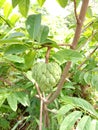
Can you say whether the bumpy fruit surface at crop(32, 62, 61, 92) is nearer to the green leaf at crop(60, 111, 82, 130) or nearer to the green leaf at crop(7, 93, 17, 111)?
the green leaf at crop(60, 111, 82, 130)

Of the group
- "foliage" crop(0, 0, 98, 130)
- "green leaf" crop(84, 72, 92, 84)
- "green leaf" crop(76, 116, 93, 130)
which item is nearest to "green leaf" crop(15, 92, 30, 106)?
"foliage" crop(0, 0, 98, 130)

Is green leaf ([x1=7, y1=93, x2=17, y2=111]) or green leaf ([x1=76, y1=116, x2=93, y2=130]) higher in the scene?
green leaf ([x1=76, y1=116, x2=93, y2=130])

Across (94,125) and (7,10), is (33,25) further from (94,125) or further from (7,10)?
(7,10)

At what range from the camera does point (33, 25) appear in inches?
35.1

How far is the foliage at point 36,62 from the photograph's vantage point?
87cm

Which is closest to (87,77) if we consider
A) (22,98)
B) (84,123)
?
(22,98)

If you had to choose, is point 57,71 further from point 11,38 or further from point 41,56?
point 41,56

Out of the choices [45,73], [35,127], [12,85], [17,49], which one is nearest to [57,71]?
[45,73]

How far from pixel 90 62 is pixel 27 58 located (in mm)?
511

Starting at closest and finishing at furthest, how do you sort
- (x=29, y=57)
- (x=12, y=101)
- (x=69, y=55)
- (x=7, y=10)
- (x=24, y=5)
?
(x=69, y=55) → (x=29, y=57) → (x=24, y=5) → (x=12, y=101) → (x=7, y=10)

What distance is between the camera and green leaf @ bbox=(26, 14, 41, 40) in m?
0.87

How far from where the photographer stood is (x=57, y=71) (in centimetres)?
93

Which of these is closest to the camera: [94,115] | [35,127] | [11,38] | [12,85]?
[11,38]

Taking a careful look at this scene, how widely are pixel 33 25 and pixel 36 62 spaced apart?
0.22 m
